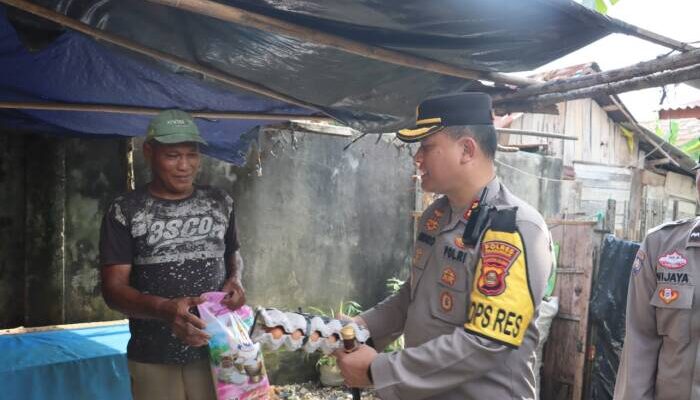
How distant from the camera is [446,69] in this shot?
2.51 meters

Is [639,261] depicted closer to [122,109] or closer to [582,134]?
[122,109]

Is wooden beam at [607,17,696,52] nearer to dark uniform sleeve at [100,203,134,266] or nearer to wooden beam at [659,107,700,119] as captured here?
dark uniform sleeve at [100,203,134,266]

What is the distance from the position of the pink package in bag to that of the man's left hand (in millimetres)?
81

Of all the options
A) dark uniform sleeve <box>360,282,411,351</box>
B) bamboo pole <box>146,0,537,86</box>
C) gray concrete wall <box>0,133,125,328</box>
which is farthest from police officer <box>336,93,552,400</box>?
gray concrete wall <box>0,133,125,328</box>

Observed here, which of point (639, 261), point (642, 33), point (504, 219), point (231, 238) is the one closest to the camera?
point (504, 219)

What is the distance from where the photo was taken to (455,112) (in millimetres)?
2025

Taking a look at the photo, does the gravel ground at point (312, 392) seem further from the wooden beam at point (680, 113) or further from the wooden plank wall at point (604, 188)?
the wooden plank wall at point (604, 188)

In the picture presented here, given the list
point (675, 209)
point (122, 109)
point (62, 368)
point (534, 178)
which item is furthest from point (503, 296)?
point (675, 209)

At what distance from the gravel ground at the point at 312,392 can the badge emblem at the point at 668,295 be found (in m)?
4.07

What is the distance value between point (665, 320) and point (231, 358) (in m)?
1.95

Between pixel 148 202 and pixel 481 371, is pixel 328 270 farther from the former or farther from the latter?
pixel 481 371

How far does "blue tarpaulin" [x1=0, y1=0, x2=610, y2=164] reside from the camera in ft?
6.54

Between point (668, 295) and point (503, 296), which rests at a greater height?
point (503, 296)

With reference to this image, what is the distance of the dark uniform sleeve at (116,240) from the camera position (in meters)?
2.54
